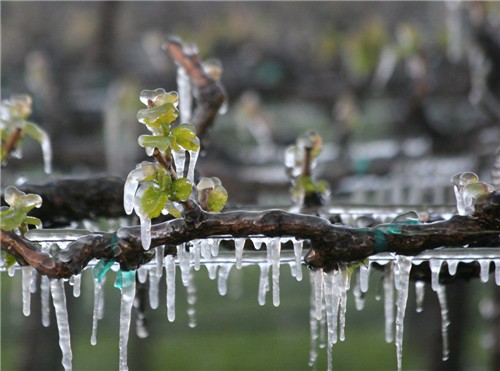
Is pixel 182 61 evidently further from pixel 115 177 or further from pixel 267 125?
pixel 267 125

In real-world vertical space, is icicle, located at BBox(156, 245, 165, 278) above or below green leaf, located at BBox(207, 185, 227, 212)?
below

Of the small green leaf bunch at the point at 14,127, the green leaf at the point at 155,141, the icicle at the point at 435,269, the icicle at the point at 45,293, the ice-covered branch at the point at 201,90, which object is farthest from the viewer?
the ice-covered branch at the point at 201,90

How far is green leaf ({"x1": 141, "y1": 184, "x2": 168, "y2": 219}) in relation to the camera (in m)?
1.00

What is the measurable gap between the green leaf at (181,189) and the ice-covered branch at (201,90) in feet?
2.03

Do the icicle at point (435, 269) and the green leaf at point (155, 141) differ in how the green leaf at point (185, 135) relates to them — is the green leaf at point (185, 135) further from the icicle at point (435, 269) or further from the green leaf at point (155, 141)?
the icicle at point (435, 269)

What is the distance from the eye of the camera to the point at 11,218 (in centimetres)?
108

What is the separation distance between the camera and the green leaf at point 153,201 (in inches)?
39.3

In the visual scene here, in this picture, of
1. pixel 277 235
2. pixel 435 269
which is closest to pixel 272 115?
pixel 435 269

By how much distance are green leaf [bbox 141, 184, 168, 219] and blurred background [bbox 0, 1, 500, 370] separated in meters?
0.84

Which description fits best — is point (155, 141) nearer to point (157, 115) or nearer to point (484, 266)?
point (157, 115)

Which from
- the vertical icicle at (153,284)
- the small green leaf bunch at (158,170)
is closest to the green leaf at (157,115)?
the small green leaf bunch at (158,170)

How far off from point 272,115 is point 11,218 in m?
5.90

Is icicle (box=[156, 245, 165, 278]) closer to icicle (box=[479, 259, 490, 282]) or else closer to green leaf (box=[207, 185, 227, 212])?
green leaf (box=[207, 185, 227, 212])

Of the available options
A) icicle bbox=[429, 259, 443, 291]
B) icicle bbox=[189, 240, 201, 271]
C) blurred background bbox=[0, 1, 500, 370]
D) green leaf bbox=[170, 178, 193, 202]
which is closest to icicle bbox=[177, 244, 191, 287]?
icicle bbox=[189, 240, 201, 271]
